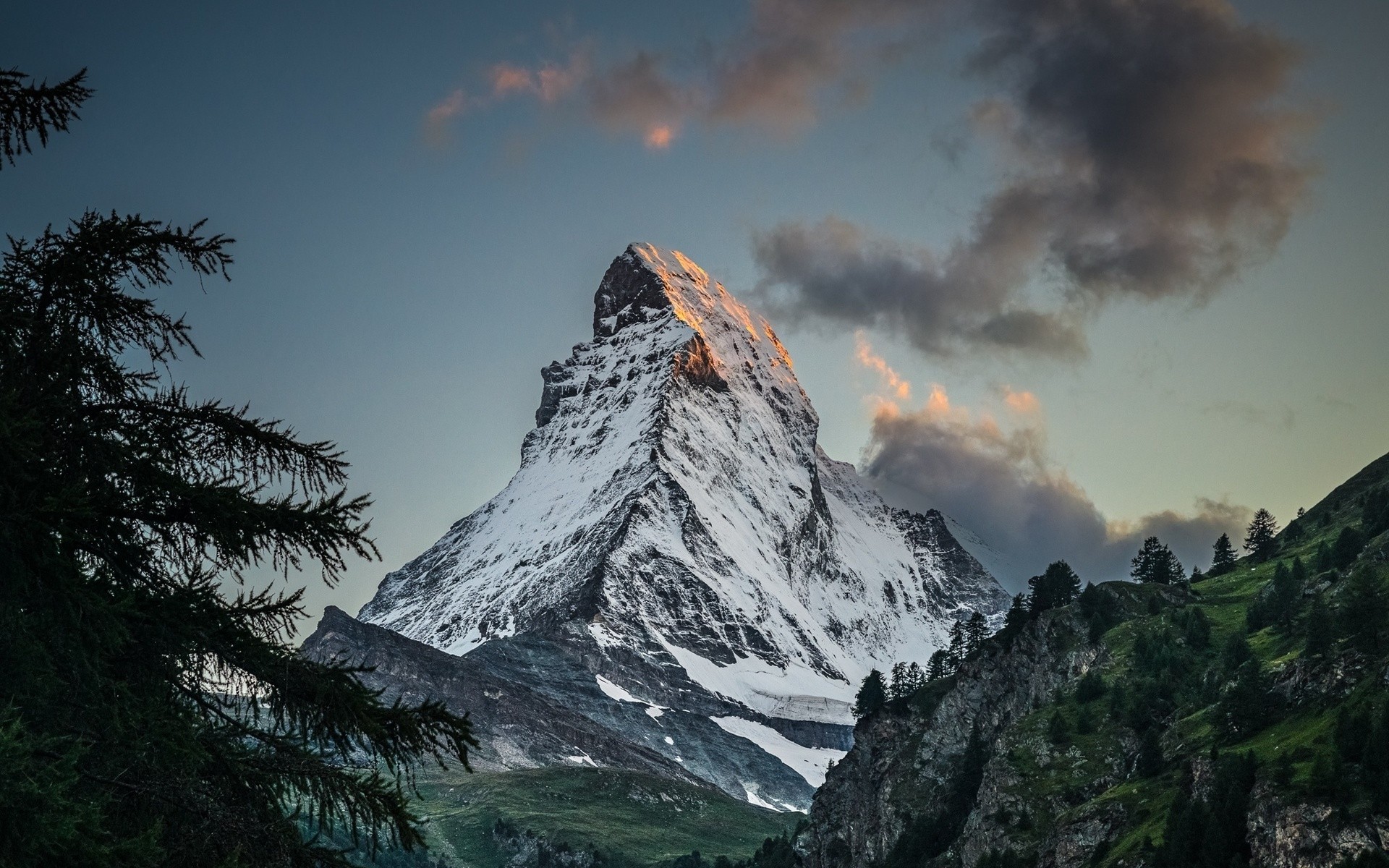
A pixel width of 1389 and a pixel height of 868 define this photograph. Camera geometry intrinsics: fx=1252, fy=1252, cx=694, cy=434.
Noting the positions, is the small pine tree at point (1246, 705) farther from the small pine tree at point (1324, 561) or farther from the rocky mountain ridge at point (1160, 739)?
the small pine tree at point (1324, 561)

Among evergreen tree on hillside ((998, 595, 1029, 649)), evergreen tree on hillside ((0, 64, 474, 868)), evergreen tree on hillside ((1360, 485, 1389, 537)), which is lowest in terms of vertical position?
evergreen tree on hillside ((0, 64, 474, 868))

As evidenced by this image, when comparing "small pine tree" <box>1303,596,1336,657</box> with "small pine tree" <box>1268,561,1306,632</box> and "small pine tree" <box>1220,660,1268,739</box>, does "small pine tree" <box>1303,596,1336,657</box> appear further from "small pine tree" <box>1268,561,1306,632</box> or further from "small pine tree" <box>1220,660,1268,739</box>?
"small pine tree" <box>1268,561,1306,632</box>

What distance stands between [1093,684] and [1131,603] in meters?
30.4

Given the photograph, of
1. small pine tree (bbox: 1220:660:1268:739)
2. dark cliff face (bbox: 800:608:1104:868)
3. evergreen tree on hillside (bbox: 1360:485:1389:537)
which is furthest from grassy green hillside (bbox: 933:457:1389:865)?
dark cliff face (bbox: 800:608:1104:868)

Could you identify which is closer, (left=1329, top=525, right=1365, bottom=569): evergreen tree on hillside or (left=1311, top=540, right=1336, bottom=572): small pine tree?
(left=1329, top=525, right=1365, bottom=569): evergreen tree on hillside

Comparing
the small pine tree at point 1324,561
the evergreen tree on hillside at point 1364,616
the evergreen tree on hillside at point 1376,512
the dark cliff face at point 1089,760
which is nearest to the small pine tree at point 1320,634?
the evergreen tree on hillside at point 1364,616

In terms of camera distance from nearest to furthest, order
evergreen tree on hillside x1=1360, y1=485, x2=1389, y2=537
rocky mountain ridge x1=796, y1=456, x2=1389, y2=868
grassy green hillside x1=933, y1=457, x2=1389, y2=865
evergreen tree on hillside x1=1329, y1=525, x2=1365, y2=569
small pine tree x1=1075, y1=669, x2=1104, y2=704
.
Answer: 1. rocky mountain ridge x1=796, y1=456, x2=1389, y2=868
2. grassy green hillside x1=933, y1=457, x2=1389, y2=865
3. small pine tree x1=1075, y1=669, x2=1104, y2=704
4. evergreen tree on hillside x1=1329, y1=525, x2=1365, y2=569
5. evergreen tree on hillside x1=1360, y1=485, x2=1389, y2=537

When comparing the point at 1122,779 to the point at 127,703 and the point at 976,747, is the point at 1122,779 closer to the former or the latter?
the point at 976,747

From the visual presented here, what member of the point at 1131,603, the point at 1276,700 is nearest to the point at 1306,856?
the point at 1276,700

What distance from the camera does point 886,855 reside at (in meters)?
165

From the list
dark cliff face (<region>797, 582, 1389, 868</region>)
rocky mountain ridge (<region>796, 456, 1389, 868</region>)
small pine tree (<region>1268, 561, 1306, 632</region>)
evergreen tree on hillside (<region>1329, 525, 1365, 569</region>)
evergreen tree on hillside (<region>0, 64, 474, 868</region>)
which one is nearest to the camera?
evergreen tree on hillside (<region>0, 64, 474, 868</region>)

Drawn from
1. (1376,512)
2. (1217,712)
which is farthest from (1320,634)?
(1376,512)

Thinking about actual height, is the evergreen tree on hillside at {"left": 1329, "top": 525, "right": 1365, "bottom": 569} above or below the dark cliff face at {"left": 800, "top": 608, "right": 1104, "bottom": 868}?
above

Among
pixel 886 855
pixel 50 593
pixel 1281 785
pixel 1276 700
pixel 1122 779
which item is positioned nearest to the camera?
pixel 50 593
